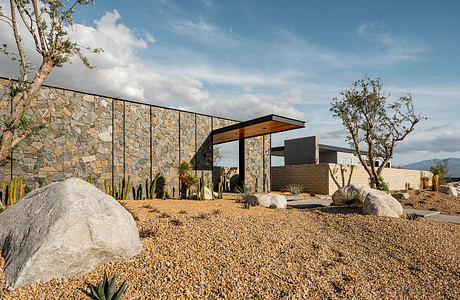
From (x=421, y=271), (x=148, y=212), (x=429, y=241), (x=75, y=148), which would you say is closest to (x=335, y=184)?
(x=429, y=241)

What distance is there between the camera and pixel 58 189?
4.31 m

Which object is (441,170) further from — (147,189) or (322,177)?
(147,189)

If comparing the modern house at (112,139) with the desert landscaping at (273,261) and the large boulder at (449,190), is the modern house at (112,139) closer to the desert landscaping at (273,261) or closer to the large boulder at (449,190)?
the desert landscaping at (273,261)

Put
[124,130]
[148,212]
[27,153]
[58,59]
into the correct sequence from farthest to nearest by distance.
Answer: [124,130], [27,153], [58,59], [148,212]

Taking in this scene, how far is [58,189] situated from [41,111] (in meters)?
6.54

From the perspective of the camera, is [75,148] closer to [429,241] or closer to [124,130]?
[124,130]

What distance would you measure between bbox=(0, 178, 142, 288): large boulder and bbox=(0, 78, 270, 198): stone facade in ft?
18.2

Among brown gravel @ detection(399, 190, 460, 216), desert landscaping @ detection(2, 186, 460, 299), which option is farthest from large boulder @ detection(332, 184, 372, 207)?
brown gravel @ detection(399, 190, 460, 216)

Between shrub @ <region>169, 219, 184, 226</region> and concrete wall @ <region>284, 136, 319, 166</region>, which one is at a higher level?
concrete wall @ <region>284, 136, 319, 166</region>

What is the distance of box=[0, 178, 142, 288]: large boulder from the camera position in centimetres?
346

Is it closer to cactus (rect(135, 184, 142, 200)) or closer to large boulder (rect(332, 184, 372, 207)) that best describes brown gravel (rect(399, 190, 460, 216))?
large boulder (rect(332, 184, 372, 207))

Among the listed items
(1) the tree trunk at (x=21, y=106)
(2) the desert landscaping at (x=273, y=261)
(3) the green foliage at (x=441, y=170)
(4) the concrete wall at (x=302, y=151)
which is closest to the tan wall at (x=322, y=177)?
(3) the green foliage at (x=441, y=170)

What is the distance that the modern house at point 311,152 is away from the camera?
2373 cm

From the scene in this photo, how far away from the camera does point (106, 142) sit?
10508mm
